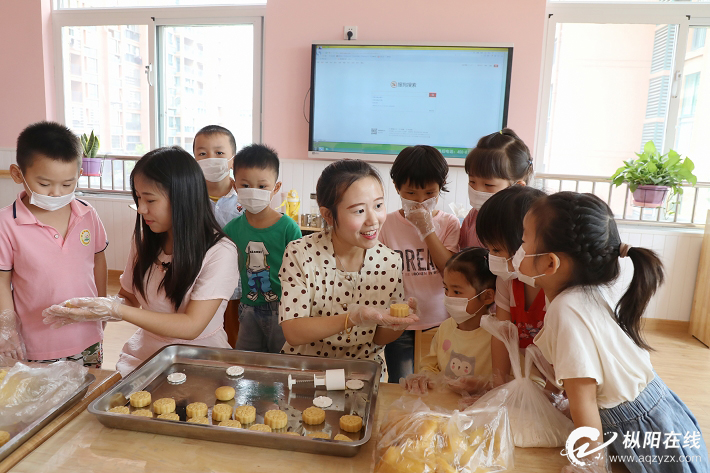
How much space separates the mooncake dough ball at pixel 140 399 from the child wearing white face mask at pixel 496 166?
3.57 feet

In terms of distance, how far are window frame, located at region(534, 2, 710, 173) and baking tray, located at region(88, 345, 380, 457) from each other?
326 cm

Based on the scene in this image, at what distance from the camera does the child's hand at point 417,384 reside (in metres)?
1.17

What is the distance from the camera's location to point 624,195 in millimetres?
3961

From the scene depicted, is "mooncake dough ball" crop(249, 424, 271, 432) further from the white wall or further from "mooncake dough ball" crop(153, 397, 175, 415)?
the white wall

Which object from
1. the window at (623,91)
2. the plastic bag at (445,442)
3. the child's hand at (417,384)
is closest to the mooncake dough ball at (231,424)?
the plastic bag at (445,442)

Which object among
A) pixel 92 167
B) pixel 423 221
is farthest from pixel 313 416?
pixel 92 167

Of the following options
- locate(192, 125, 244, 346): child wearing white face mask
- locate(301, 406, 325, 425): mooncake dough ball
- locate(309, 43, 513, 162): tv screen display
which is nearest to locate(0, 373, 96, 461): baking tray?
locate(301, 406, 325, 425): mooncake dough ball

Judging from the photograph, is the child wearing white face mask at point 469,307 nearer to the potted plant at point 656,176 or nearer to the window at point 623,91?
the potted plant at point 656,176

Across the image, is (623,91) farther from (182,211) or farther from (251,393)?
(251,393)

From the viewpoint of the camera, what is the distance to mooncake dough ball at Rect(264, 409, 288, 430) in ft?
3.18

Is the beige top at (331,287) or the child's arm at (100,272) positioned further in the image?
the child's arm at (100,272)

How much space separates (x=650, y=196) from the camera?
3553 millimetres

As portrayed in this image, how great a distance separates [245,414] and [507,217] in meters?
0.78

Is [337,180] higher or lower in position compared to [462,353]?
higher
